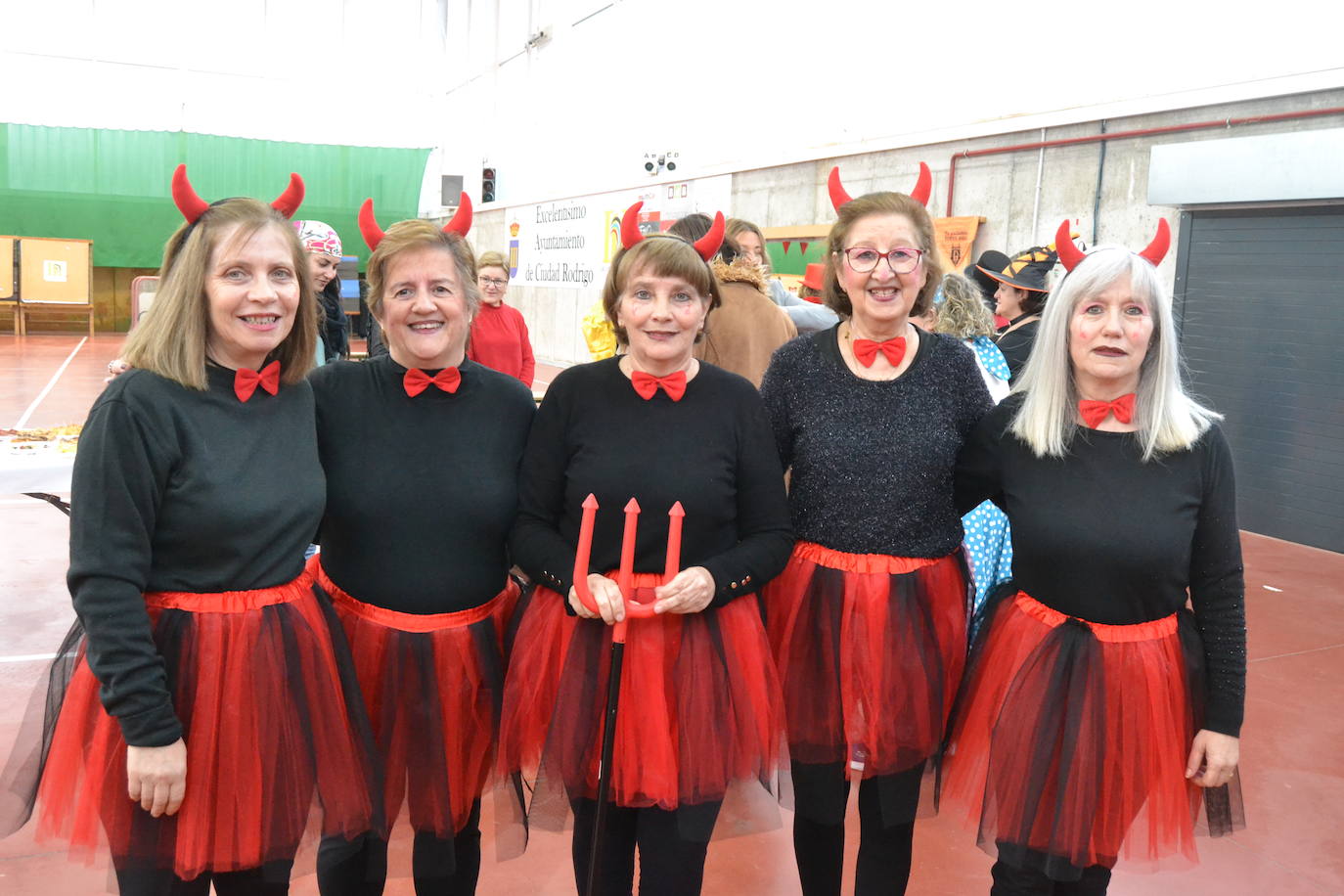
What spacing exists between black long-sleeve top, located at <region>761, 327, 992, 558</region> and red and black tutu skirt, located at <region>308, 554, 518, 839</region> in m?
0.70

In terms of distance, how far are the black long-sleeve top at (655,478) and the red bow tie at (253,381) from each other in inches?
18.3

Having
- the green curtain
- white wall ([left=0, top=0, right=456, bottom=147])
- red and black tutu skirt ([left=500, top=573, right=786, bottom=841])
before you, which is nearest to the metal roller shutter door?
red and black tutu skirt ([left=500, top=573, right=786, bottom=841])

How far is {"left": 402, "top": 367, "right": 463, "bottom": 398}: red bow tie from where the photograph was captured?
188 cm

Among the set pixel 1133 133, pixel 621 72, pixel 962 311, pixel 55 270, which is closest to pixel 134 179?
pixel 55 270

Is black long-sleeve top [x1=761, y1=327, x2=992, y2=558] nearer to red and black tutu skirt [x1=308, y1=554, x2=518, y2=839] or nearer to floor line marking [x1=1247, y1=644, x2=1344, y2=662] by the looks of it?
red and black tutu skirt [x1=308, y1=554, x2=518, y2=839]

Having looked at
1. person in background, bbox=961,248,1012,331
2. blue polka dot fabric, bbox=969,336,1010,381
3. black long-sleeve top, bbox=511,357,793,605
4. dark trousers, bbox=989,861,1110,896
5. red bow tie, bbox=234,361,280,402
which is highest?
person in background, bbox=961,248,1012,331

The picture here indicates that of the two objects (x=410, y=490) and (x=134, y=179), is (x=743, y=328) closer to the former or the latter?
(x=410, y=490)

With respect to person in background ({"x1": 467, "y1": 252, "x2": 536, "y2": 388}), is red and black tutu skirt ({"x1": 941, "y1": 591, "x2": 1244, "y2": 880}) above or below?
below

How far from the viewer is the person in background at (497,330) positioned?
5.55 metres

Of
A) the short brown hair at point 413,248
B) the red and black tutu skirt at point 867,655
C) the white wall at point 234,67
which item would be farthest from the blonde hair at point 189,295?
the white wall at point 234,67

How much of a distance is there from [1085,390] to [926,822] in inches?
62.8

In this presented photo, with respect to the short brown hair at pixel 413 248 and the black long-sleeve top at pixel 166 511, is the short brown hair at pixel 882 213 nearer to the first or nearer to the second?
the short brown hair at pixel 413 248

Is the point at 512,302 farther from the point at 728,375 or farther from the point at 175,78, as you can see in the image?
the point at 728,375

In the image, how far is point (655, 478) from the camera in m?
1.84
